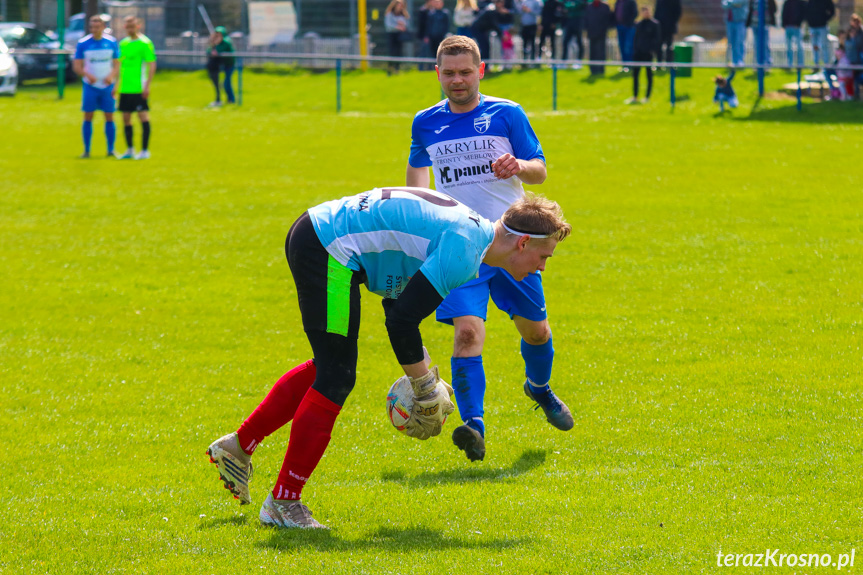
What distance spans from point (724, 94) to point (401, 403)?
19.7 metres

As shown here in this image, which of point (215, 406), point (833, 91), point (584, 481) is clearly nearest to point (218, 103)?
point (833, 91)

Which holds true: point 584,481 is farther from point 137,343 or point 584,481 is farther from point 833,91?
point 833,91

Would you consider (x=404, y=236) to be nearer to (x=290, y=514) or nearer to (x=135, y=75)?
(x=290, y=514)

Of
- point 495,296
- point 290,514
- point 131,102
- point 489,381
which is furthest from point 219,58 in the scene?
point 290,514

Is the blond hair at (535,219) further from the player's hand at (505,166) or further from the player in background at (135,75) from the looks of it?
the player in background at (135,75)

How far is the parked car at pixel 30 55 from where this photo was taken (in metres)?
32.5

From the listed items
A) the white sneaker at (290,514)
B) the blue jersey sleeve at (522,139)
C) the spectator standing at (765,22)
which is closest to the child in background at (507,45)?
the spectator standing at (765,22)

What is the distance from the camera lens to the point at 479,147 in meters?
6.34

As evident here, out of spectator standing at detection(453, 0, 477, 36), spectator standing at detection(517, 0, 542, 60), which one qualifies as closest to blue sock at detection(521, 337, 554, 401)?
spectator standing at detection(453, 0, 477, 36)

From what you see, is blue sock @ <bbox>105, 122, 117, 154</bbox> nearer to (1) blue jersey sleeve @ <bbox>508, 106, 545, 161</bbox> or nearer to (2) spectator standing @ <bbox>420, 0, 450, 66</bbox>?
(2) spectator standing @ <bbox>420, 0, 450, 66</bbox>

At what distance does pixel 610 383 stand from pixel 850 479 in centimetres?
234

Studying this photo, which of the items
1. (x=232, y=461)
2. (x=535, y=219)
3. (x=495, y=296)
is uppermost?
(x=535, y=219)

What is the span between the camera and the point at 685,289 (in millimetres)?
10328

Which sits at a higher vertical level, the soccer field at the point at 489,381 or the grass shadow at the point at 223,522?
the soccer field at the point at 489,381
